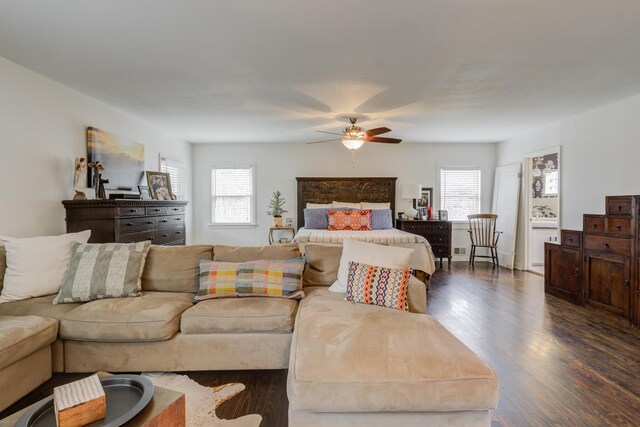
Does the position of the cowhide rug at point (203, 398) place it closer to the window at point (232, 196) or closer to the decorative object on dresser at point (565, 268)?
the decorative object on dresser at point (565, 268)

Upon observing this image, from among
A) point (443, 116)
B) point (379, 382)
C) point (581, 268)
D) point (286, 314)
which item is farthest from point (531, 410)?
point (443, 116)

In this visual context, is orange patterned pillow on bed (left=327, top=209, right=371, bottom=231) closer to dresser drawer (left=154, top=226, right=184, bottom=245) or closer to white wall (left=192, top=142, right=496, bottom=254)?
white wall (left=192, top=142, right=496, bottom=254)

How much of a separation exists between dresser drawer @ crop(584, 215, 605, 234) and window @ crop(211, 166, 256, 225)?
5.51 metres

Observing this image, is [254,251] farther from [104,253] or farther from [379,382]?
[379,382]

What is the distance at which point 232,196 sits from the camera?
23.7ft

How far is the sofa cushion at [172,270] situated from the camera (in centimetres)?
283

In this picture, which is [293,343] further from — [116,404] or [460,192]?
[460,192]

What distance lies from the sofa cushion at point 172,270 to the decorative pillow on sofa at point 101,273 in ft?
0.40

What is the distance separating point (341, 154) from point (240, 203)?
7.74ft

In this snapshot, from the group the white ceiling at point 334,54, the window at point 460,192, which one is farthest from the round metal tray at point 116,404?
the window at point 460,192

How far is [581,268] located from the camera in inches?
158

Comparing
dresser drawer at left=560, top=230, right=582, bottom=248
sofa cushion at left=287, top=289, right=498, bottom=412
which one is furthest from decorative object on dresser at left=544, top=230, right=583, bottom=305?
sofa cushion at left=287, top=289, right=498, bottom=412

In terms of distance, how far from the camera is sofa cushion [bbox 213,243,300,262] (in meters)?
2.92

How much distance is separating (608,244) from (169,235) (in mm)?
5447
